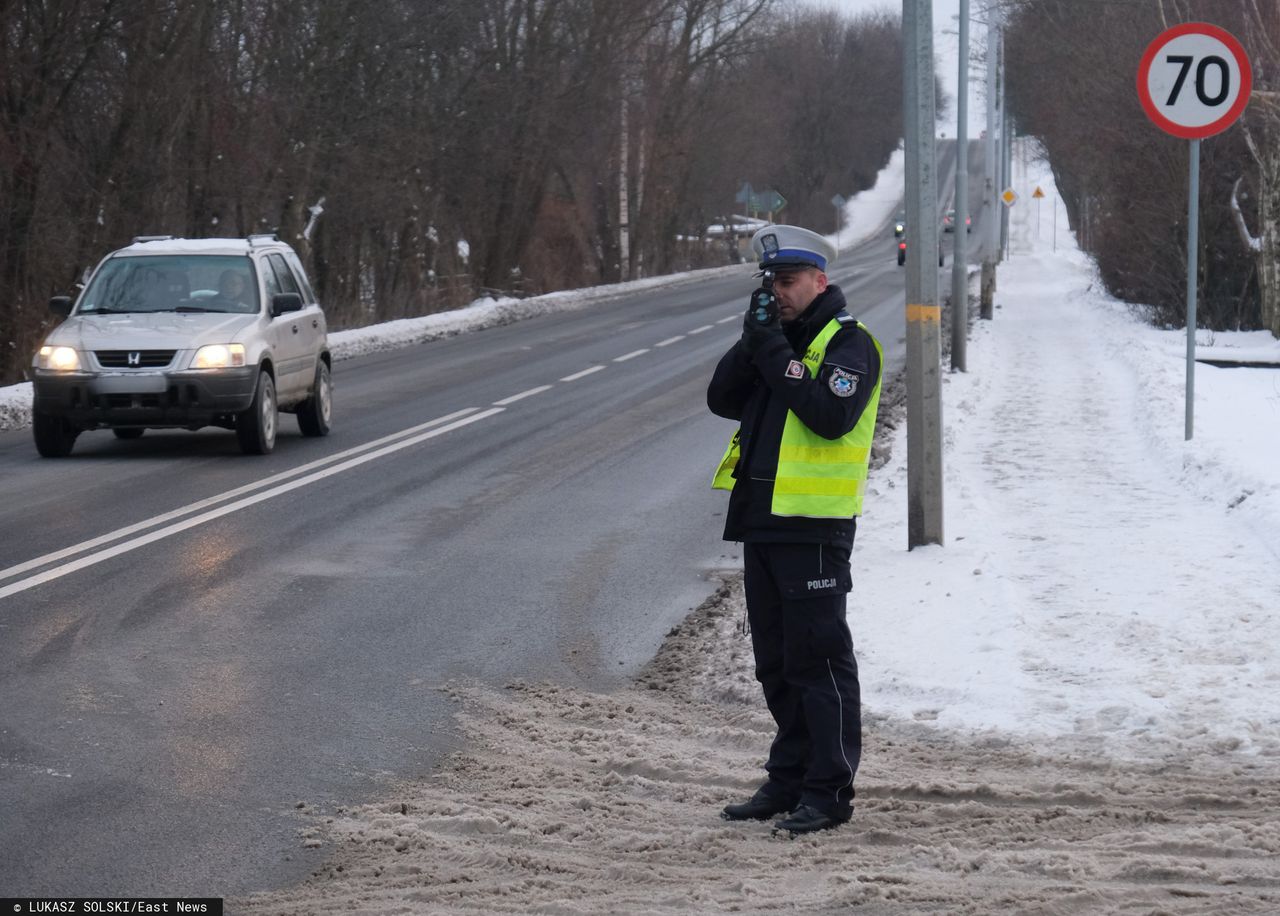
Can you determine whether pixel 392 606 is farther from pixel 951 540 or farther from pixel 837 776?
pixel 837 776

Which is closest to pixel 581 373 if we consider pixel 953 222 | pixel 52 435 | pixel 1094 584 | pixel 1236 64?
pixel 953 222

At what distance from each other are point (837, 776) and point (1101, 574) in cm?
391

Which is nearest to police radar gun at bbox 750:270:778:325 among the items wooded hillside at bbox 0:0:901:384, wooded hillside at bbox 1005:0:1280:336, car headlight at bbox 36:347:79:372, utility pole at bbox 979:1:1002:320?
car headlight at bbox 36:347:79:372

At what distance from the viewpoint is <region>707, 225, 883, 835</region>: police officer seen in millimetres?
5168

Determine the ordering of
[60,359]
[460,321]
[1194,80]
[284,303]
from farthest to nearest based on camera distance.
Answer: [460,321]
[284,303]
[60,359]
[1194,80]

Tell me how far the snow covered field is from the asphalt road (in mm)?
337

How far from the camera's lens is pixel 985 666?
7.09m

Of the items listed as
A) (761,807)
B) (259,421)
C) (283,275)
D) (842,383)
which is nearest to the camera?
(842,383)

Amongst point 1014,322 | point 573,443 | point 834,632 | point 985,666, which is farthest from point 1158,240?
point 834,632

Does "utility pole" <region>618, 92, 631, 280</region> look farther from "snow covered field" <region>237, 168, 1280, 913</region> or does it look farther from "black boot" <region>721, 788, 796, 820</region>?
"black boot" <region>721, 788, 796, 820</region>

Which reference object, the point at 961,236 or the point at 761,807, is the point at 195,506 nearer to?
the point at 761,807

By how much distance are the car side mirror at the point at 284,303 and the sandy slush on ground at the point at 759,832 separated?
8.46 metres

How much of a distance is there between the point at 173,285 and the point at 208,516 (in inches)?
166

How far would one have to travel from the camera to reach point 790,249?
5258mm
